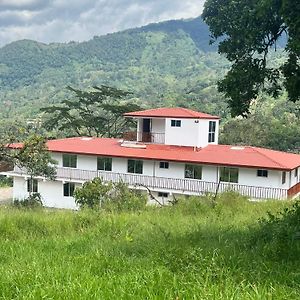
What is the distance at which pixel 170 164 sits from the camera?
90.8 ft

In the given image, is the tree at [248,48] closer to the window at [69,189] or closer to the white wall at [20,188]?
the window at [69,189]

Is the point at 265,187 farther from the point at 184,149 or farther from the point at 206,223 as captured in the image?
the point at 206,223

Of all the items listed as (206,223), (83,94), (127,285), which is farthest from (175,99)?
(127,285)

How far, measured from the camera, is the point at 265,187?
2473 cm

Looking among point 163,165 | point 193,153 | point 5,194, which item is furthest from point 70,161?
point 5,194

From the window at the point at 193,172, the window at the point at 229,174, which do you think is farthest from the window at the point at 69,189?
the window at the point at 229,174

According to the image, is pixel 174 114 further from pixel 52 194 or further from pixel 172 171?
pixel 52 194

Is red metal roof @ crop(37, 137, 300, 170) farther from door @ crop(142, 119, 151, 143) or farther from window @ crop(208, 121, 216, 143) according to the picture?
window @ crop(208, 121, 216, 143)

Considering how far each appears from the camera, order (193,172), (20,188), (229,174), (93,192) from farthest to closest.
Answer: (20,188)
(193,172)
(229,174)
(93,192)

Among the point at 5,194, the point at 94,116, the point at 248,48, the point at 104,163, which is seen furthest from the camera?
the point at 94,116

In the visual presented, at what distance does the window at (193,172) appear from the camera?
27109 millimetres

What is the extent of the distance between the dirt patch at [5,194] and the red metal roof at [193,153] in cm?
527

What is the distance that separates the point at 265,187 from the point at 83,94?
2300 cm

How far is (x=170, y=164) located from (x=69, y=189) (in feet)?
22.8
